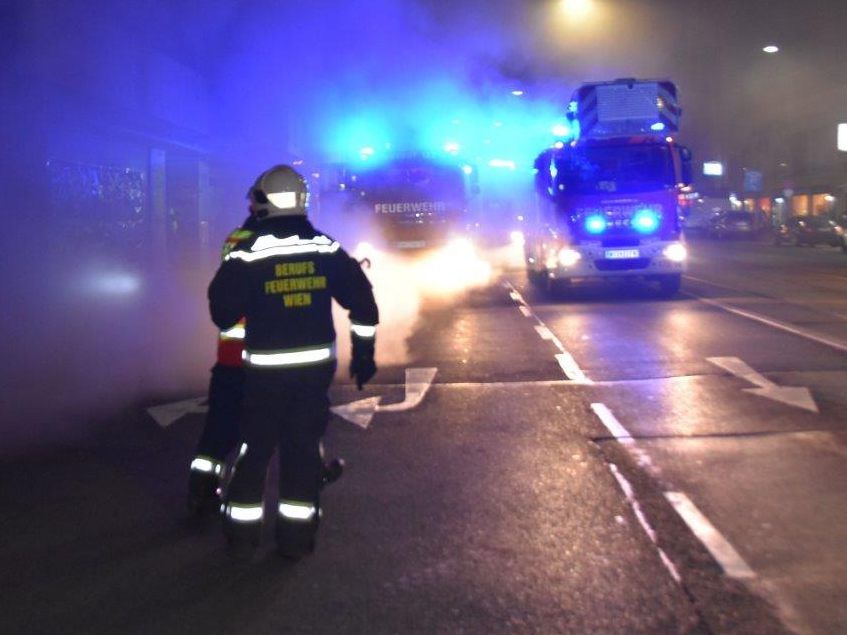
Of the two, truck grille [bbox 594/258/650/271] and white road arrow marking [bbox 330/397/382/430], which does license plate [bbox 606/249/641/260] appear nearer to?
truck grille [bbox 594/258/650/271]

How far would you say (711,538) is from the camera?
4352 mm

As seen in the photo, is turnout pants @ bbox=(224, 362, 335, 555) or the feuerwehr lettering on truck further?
the feuerwehr lettering on truck

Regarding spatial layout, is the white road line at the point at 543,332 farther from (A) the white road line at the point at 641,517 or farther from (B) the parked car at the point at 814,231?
(B) the parked car at the point at 814,231

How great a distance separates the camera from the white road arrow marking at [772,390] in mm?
7238

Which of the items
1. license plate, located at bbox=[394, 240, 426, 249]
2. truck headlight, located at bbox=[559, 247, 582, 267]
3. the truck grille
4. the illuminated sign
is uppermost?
the illuminated sign

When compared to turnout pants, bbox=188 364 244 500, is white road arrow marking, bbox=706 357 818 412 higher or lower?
lower

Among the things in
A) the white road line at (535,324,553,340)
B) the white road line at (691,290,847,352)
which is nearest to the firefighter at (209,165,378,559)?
the white road line at (535,324,553,340)

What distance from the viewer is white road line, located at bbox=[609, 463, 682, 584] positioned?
4.00m

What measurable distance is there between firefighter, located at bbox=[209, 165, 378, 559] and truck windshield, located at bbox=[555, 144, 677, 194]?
Answer: 11.2 metres

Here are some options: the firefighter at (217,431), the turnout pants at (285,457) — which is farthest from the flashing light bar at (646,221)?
the turnout pants at (285,457)

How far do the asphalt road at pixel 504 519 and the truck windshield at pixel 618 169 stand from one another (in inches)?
250

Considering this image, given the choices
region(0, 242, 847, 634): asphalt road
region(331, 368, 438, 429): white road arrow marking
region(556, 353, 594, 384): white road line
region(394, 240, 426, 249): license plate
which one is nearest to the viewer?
region(0, 242, 847, 634): asphalt road

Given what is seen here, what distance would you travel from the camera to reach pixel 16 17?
33.2 feet

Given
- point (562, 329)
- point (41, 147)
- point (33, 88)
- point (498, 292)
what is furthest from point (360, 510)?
point (498, 292)
